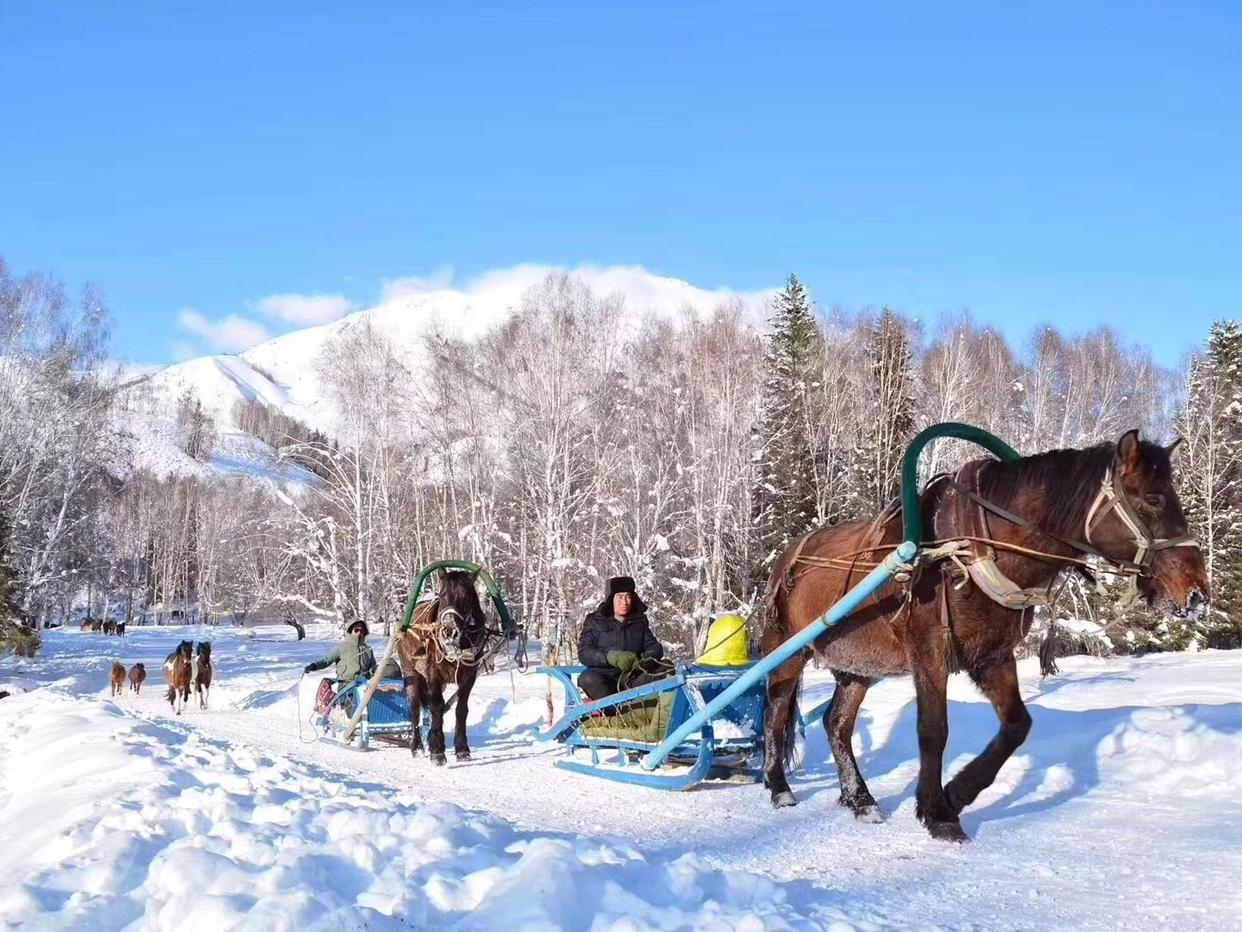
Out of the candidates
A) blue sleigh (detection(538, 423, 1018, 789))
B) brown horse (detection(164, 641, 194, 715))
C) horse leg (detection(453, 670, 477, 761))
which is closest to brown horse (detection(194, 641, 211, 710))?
brown horse (detection(164, 641, 194, 715))

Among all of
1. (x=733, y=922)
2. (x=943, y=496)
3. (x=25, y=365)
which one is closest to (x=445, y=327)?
(x=25, y=365)

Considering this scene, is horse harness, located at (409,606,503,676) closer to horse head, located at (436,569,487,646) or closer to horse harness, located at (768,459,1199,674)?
horse head, located at (436,569,487,646)

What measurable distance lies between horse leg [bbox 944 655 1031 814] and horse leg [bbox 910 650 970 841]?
86 mm

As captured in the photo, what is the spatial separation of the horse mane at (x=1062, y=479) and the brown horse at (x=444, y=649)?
6.28 meters

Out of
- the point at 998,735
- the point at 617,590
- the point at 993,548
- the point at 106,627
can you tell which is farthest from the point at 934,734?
the point at 106,627

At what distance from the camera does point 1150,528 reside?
5.02m

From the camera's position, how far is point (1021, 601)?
5.36 metres

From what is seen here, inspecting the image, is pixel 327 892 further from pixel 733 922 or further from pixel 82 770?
pixel 82 770

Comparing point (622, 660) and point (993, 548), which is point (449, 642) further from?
point (993, 548)

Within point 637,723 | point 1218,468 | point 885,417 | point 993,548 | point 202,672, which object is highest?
point 885,417

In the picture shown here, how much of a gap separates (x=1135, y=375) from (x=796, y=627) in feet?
113

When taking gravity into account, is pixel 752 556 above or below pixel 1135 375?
below

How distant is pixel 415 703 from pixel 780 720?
484cm

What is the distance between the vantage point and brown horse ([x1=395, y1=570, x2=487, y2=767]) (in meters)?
10.6
